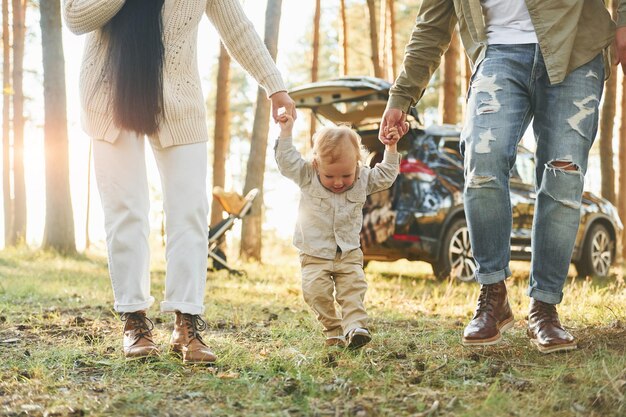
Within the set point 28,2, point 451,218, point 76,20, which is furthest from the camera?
point 28,2

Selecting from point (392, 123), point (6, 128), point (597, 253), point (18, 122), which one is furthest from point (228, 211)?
point (6, 128)

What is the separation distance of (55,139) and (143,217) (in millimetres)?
9874

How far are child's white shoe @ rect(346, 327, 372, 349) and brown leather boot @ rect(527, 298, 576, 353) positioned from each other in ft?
2.60

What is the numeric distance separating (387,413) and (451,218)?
239 inches

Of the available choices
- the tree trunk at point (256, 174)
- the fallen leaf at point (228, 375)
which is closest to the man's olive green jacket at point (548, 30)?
the fallen leaf at point (228, 375)

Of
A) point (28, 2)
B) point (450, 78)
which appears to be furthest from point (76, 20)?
point (28, 2)

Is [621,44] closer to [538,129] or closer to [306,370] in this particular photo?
[538,129]

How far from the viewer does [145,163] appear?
11.7 feet

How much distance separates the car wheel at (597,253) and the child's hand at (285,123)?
7022mm

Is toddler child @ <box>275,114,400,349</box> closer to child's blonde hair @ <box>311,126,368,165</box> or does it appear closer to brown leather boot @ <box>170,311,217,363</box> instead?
child's blonde hair @ <box>311,126,368,165</box>

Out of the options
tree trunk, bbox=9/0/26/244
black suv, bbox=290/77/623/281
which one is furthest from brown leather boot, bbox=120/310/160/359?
tree trunk, bbox=9/0/26/244

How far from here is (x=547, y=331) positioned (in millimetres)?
3336

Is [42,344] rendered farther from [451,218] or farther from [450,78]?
[450,78]

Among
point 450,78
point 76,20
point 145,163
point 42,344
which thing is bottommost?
point 42,344
